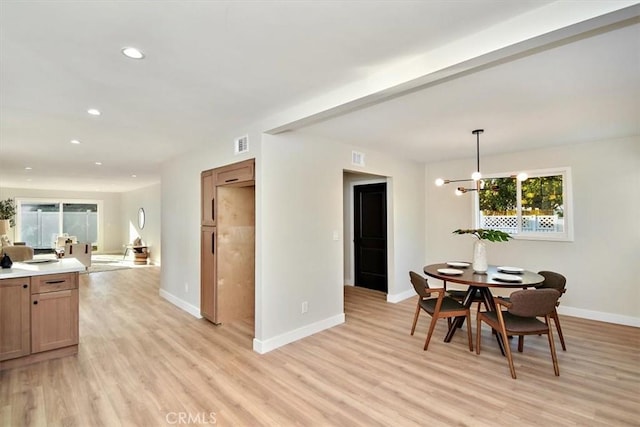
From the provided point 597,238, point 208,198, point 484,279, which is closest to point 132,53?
point 208,198

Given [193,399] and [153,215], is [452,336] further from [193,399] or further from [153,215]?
[153,215]

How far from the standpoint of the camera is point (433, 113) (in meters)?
3.10

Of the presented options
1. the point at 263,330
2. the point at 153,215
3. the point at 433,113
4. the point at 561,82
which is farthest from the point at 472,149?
the point at 153,215

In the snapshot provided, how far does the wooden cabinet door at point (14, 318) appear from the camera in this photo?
295 cm

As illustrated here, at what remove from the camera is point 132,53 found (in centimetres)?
198

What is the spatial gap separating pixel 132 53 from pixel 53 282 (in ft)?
8.54

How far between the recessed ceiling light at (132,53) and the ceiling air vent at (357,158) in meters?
2.91

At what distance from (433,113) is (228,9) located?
219cm

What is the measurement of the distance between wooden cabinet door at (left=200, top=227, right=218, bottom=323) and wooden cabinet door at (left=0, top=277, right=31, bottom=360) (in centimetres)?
181

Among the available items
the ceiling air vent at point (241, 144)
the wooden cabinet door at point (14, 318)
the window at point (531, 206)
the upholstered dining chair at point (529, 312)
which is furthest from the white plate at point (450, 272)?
the wooden cabinet door at point (14, 318)

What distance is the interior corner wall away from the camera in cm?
343

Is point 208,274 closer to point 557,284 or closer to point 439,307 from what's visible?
point 439,307

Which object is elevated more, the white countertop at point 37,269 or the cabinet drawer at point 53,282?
the white countertop at point 37,269

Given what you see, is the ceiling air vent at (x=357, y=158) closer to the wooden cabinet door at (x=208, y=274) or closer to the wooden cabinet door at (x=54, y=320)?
the wooden cabinet door at (x=208, y=274)
